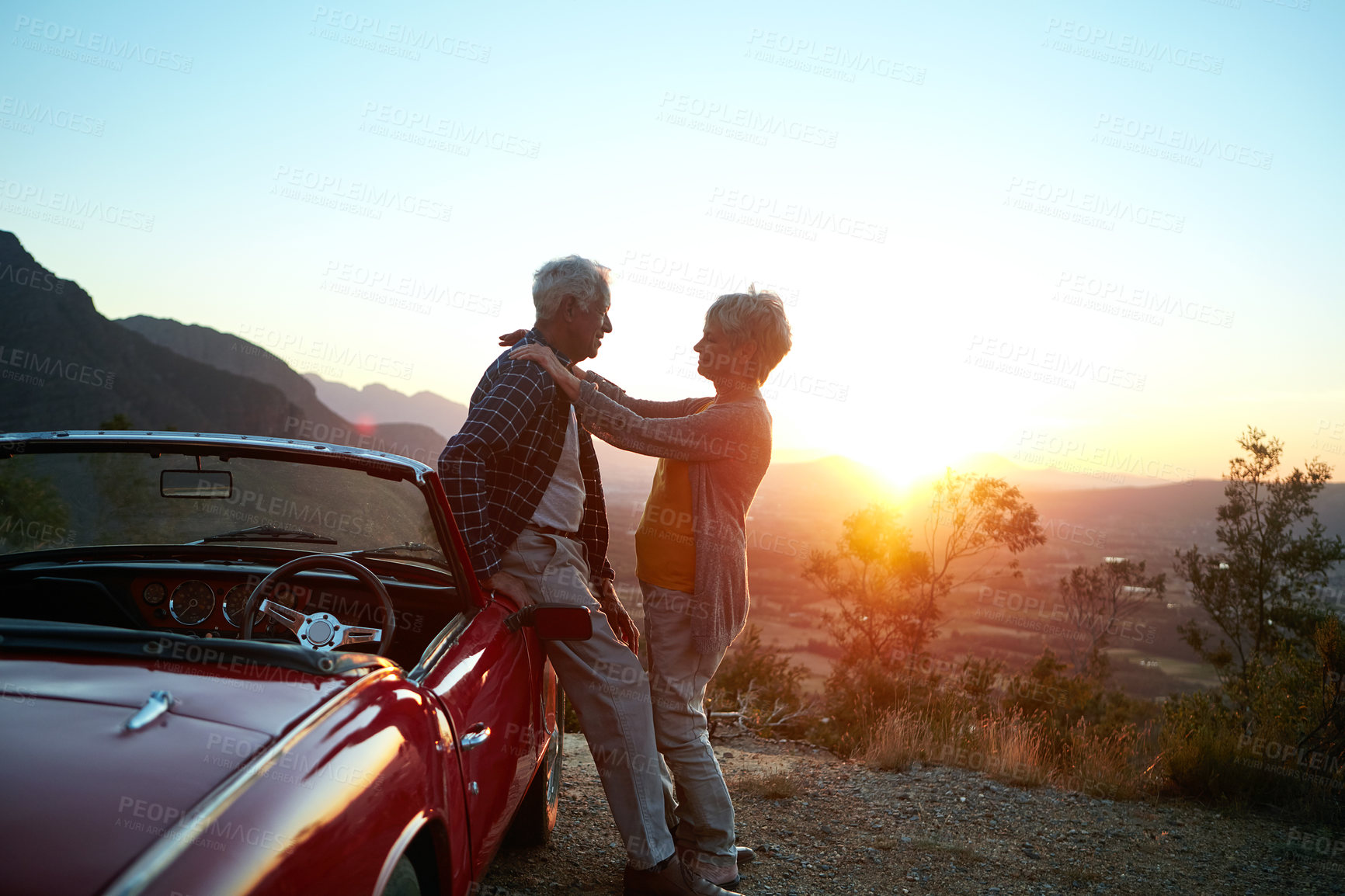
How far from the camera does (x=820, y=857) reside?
464cm

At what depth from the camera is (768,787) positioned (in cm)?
567

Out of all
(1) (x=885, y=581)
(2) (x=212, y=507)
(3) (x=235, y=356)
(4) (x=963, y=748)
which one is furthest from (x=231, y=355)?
(2) (x=212, y=507)

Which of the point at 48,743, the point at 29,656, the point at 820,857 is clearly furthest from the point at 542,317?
the point at 820,857

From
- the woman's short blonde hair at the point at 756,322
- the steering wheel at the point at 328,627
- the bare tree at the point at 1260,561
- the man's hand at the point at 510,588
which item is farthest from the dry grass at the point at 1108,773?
Result: the bare tree at the point at 1260,561

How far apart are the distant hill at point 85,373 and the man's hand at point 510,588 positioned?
24.0 m

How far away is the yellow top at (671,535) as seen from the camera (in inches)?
139

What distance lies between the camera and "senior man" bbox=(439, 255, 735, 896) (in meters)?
3.18

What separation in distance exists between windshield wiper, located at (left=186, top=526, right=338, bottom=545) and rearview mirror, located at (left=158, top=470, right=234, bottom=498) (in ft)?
0.53

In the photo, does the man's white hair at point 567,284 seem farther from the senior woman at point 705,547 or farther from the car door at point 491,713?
the car door at point 491,713

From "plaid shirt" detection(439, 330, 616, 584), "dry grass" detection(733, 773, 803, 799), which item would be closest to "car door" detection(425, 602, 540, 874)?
"plaid shirt" detection(439, 330, 616, 584)

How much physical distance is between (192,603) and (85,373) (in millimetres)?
33408

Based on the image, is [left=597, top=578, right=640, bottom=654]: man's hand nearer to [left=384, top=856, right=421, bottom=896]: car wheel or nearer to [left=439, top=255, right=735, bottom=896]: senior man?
[left=439, top=255, right=735, bottom=896]: senior man

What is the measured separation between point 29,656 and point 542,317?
206cm

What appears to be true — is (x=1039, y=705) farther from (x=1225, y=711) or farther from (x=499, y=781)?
(x=499, y=781)
